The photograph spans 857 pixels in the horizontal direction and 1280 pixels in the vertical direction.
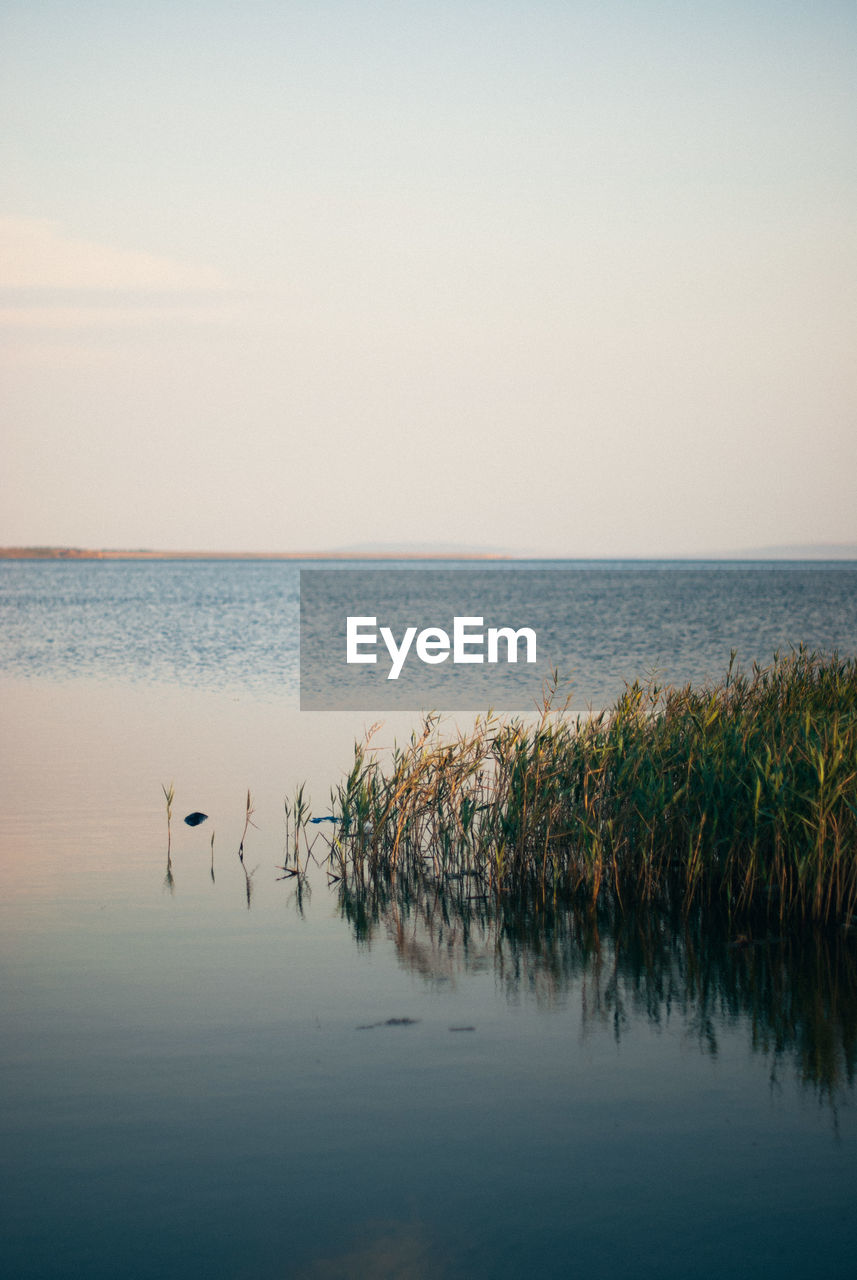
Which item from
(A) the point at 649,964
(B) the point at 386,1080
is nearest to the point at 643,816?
(A) the point at 649,964

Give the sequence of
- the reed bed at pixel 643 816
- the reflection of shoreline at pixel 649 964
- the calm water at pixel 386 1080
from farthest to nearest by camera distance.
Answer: the reed bed at pixel 643 816 < the reflection of shoreline at pixel 649 964 < the calm water at pixel 386 1080

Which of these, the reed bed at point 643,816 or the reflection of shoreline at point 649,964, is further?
the reed bed at point 643,816

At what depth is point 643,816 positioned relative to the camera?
10820 mm

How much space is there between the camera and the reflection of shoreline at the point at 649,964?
8.02m

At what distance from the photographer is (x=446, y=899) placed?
11.2 m

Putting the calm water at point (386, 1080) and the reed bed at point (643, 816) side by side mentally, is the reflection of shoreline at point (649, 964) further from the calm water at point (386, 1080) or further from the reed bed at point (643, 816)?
the reed bed at point (643, 816)

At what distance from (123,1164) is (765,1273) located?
3.28m

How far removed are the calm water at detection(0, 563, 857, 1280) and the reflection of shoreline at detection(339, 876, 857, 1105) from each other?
3 cm

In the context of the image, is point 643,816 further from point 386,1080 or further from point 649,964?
point 386,1080

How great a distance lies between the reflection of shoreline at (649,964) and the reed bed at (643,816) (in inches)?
14.2

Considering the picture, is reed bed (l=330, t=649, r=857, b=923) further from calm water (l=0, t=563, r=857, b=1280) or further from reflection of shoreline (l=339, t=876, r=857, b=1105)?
calm water (l=0, t=563, r=857, b=1280)

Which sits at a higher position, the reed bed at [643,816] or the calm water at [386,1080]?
the reed bed at [643,816]

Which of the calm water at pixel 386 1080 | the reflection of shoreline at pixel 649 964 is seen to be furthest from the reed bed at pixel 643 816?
the calm water at pixel 386 1080

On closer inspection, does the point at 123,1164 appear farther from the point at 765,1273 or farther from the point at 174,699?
the point at 174,699
